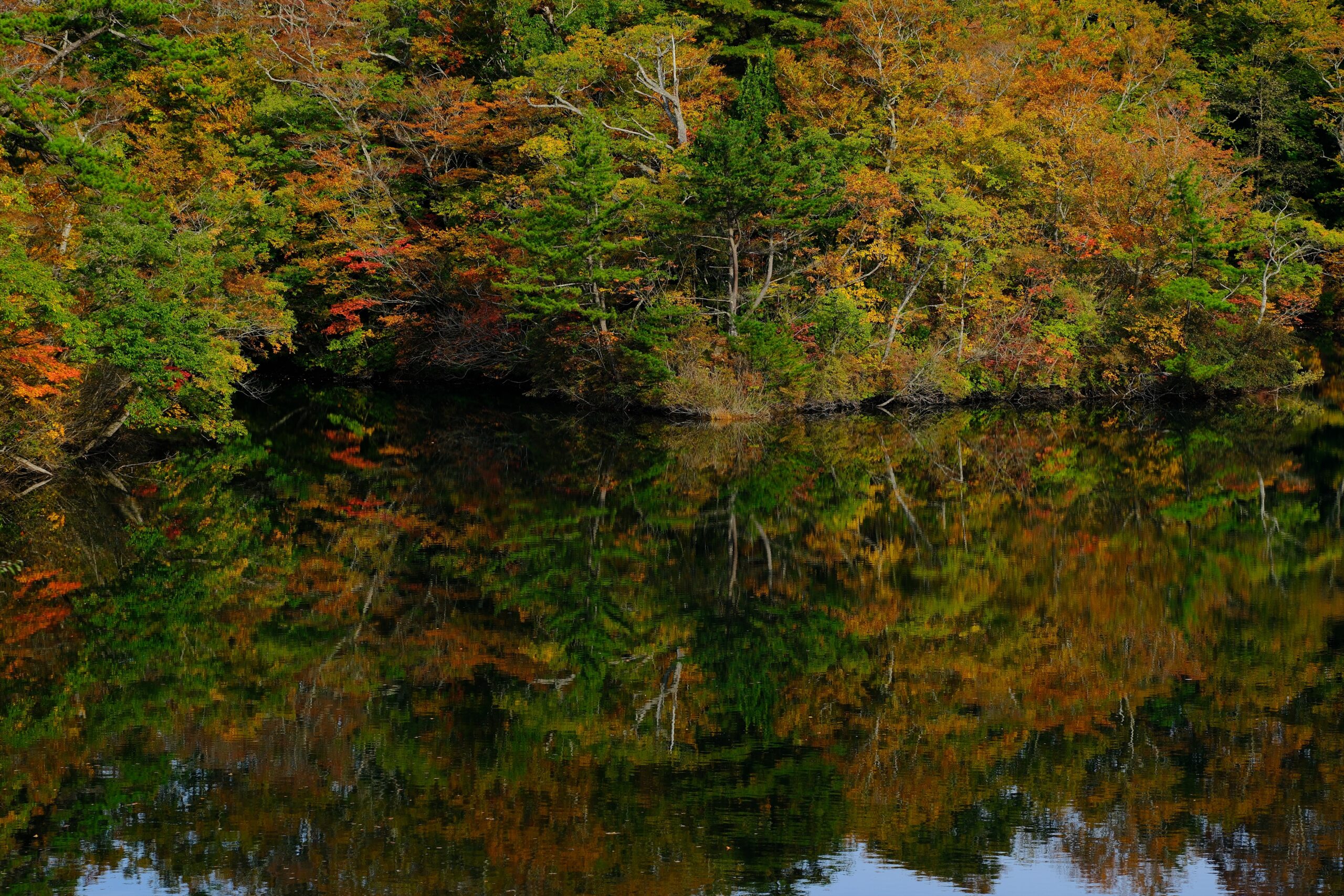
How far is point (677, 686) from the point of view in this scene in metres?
9.63

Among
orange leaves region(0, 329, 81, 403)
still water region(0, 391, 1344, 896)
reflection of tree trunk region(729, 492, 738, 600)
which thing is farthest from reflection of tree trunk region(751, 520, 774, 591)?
orange leaves region(0, 329, 81, 403)

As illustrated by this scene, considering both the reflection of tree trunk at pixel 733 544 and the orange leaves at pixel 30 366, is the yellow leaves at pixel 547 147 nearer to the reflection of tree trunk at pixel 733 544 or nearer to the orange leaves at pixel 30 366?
the reflection of tree trunk at pixel 733 544

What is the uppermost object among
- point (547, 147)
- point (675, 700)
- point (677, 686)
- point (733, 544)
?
point (675, 700)

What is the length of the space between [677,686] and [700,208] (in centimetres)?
1689

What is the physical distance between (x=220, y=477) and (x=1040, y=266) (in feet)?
61.8

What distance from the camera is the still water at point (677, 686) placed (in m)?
6.94

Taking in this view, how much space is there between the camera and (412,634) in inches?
436

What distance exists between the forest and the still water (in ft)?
26.0

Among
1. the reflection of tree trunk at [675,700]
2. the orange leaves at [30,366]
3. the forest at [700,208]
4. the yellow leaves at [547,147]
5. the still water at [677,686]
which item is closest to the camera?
the still water at [677,686]

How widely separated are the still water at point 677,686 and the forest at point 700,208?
312 inches

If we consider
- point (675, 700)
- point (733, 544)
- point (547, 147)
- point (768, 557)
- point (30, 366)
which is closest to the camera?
point (675, 700)

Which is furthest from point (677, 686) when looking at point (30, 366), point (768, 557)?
point (30, 366)

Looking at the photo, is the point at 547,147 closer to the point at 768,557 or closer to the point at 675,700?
the point at 768,557

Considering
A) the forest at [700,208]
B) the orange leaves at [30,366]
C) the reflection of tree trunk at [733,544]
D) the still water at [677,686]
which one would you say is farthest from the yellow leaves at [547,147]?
the orange leaves at [30,366]
